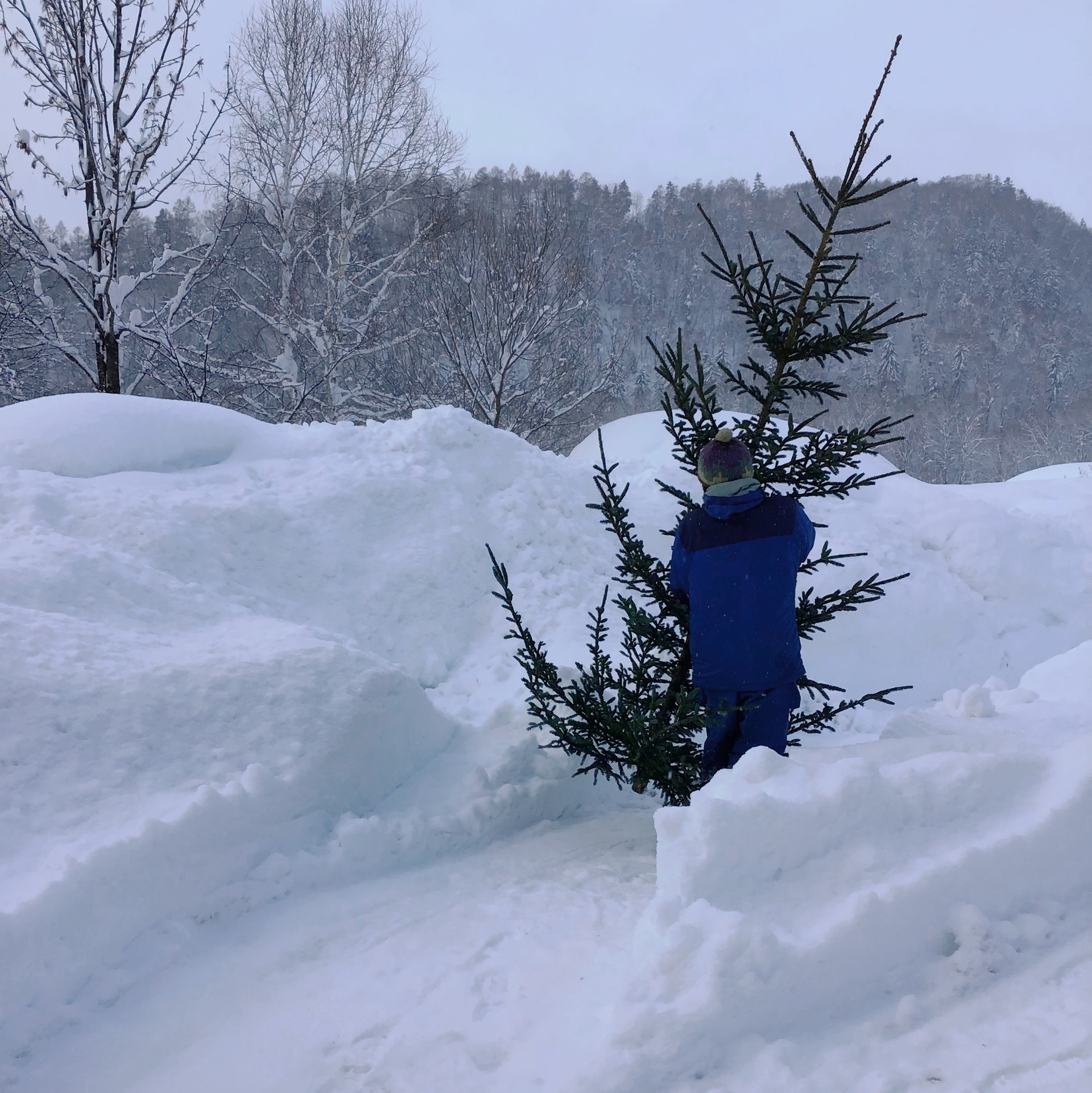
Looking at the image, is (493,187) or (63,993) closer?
(63,993)

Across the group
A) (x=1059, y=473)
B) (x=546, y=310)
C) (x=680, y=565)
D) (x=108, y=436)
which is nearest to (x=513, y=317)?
(x=546, y=310)

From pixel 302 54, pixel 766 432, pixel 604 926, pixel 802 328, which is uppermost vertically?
pixel 302 54

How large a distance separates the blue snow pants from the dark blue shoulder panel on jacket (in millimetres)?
676

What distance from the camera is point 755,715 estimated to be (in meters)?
3.26

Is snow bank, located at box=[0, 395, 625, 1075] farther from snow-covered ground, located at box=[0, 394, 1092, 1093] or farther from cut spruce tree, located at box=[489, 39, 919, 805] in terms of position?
cut spruce tree, located at box=[489, 39, 919, 805]

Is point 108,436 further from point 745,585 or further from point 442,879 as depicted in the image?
point 745,585

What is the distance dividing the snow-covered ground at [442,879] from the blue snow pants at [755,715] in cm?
20

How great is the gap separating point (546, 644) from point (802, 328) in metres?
4.43

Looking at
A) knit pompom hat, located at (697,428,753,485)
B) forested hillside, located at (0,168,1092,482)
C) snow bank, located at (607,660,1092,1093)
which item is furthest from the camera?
forested hillside, located at (0,168,1092,482)

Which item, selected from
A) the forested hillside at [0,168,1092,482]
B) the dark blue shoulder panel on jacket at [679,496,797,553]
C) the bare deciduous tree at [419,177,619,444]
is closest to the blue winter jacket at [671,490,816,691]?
the dark blue shoulder panel on jacket at [679,496,797,553]

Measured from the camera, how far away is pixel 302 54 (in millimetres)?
Answer: 17172

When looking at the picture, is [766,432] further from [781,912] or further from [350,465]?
[350,465]

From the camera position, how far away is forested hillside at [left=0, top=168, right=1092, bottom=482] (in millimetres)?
15727

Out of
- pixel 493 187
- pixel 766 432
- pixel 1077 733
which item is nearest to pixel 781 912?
pixel 1077 733
